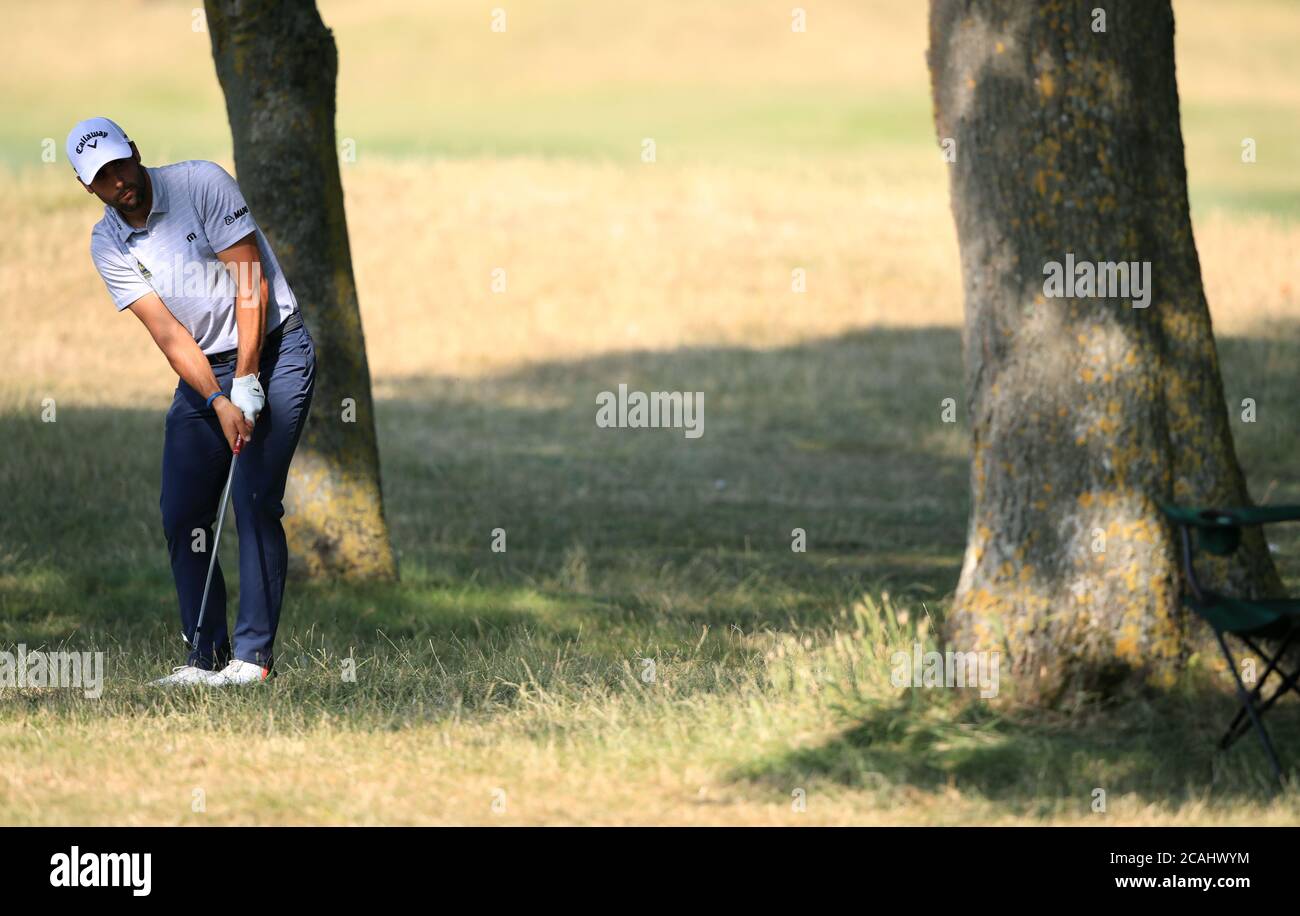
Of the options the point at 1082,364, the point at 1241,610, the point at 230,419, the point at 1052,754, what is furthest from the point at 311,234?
the point at 1241,610

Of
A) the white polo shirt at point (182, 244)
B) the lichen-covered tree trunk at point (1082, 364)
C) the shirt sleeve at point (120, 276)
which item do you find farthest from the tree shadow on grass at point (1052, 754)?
the shirt sleeve at point (120, 276)

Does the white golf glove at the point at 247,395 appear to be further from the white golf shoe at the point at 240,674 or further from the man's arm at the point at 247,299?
the white golf shoe at the point at 240,674

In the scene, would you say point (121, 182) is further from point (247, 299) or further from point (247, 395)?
point (247, 395)

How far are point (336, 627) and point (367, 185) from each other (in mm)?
26065

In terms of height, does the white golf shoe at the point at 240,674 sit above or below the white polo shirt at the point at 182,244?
below

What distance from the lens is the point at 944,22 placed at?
22.3 feet

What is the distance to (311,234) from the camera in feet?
31.7

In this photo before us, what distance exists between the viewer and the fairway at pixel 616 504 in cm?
583

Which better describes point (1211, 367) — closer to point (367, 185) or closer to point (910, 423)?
point (910, 423)

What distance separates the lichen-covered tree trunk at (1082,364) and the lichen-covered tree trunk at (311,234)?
4238 mm

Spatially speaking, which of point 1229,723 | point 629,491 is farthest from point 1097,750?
point 629,491

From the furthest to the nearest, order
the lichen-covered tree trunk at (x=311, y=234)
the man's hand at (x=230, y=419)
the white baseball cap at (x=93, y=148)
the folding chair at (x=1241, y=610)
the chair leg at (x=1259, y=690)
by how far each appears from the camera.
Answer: the lichen-covered tree trunk at (x=311, y=234), the man's hand at (x=230, y=419), the white baseball cap at (x=93, y=148), the chair leg at (x=1259, y=690), the folding chair at (x=1241, y=610)

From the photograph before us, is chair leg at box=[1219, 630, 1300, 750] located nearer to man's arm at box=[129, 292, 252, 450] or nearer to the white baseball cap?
man's arm at box=[129, 292, 252, 450]

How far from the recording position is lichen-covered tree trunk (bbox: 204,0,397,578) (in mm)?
9594
